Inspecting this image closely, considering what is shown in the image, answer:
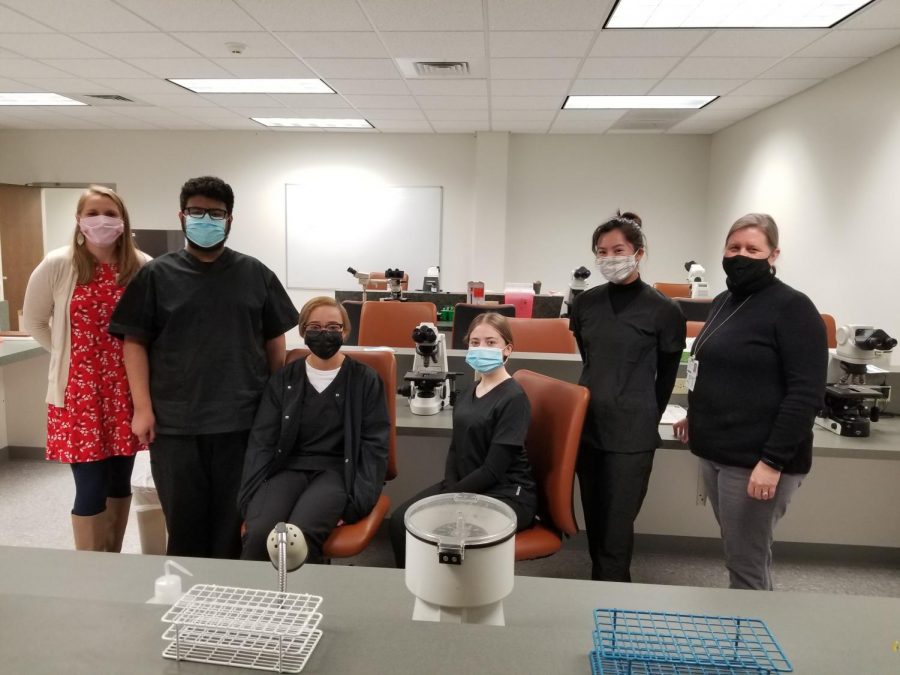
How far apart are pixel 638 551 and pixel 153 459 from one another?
6.89 ft

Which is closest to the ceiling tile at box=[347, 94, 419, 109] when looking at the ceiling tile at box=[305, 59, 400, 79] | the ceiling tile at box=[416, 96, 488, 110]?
the ceiling tile at box=[416, 96, 488, 110]

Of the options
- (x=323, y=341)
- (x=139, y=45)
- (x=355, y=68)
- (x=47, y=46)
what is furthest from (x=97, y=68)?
(x=323, y=341)

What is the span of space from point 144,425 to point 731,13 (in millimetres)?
3521

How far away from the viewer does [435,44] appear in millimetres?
3770

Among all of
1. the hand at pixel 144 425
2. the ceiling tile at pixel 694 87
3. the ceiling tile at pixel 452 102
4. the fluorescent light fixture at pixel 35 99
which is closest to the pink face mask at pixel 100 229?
the hand at pixel 144 425

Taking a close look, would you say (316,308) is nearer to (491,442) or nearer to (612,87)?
(491,442)

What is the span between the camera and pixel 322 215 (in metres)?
7.45

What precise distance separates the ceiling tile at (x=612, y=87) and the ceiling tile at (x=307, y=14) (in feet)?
6.49

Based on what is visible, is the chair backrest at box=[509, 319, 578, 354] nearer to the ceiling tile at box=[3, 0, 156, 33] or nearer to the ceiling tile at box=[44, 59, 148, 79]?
the ceiling tile at box=[3, 0, 156, 33]

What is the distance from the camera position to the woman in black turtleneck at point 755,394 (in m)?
1.57

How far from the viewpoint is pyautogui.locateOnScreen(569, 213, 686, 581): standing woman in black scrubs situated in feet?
6.07

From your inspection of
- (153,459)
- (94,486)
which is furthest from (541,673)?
(94,486)

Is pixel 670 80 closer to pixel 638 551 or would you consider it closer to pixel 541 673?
pixel 638 551

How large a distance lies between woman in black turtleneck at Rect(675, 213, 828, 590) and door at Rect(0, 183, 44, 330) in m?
8.33
